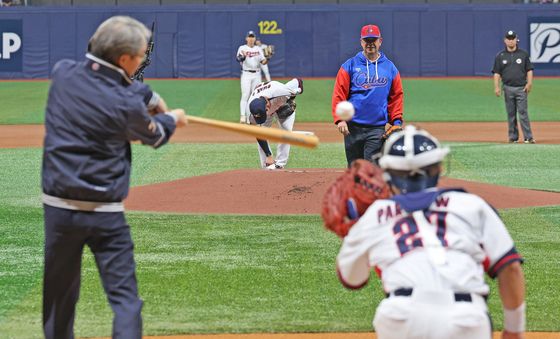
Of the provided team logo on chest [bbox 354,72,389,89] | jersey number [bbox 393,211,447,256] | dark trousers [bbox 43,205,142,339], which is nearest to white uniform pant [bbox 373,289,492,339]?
jersey number [bbox 393,211,447,256]

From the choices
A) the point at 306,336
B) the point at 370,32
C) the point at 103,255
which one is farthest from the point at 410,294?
the point at 370,32

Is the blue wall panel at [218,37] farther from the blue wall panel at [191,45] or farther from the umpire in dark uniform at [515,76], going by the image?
the umpire in dark uniform at [515,76]

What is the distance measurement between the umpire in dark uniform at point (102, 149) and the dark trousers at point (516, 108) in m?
15.6

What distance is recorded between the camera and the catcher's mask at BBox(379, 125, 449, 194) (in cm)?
411

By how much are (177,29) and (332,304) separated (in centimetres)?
3761

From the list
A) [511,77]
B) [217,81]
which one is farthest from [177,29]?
[511,77]

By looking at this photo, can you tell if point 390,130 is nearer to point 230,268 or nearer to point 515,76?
point 230,268

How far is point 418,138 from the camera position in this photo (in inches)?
163

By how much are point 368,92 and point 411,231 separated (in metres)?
7.28

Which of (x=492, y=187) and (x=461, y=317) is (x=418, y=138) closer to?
(x=461, y=317)

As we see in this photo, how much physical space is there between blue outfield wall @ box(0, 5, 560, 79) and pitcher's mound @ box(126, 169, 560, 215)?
30.6m

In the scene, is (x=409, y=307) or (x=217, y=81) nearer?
(x=409, y=307)

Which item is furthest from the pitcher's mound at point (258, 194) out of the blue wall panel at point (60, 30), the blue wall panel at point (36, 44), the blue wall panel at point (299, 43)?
the blue wall panel at point (36, 44)

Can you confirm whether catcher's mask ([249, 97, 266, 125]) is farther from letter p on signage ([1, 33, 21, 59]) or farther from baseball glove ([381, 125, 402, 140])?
letter p on signage ([1, 33, 21, 59])
